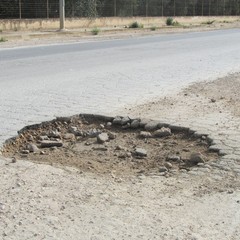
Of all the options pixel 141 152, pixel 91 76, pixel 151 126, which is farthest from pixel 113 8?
pixel 141 152

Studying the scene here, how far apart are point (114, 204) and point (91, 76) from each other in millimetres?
7593

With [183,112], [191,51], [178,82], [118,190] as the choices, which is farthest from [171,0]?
[118,190]

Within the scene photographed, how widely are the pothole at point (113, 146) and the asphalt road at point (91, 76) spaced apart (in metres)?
0.37

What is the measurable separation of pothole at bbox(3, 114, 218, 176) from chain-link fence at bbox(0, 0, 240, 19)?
2372 centimetres

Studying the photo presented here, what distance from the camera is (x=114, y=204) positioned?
4238 millimetres

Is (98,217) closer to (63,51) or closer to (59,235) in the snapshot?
(59,235)

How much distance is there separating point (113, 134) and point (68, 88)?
366 centimetres

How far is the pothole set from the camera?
17.7 feet

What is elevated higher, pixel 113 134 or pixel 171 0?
pixel 171 0

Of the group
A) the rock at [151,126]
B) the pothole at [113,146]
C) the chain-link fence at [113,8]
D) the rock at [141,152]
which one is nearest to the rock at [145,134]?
the pothole at [113,146]

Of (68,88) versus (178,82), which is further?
(178,82)

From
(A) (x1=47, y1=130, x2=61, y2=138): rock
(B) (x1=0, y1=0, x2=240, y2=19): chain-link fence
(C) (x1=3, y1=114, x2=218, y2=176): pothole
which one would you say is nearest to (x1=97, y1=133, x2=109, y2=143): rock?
A: (C) (x1=3, y1=114, x2=218, y2=176): pothole

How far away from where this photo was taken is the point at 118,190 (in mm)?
4582

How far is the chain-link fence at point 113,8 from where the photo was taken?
97.8 ft
